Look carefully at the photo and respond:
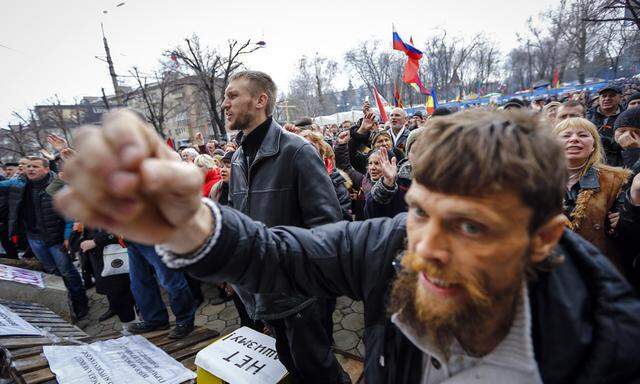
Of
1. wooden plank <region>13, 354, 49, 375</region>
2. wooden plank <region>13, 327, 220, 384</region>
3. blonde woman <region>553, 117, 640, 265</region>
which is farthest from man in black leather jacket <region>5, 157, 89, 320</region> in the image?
blonde woman <region>553, 117, 640, 265</region>

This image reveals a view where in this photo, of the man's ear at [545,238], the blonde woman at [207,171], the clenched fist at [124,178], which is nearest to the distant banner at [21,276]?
the blonde woman at [207,171]

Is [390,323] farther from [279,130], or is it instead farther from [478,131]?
[279,130]

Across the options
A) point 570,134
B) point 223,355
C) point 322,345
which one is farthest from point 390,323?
point 570,134

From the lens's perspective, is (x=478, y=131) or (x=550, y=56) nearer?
(x=478, y=131)

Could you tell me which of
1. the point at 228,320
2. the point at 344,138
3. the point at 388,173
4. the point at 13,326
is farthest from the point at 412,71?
the point at 13,326

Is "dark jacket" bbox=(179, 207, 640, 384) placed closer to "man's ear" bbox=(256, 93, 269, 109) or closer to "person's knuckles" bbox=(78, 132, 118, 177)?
"person's knuckles" bbox=(78, 132, 118, 177)

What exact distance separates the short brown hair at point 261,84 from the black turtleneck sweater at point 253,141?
0.71ft

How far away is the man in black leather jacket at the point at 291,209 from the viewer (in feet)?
7.13

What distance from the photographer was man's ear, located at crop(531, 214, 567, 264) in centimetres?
93

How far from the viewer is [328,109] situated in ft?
190

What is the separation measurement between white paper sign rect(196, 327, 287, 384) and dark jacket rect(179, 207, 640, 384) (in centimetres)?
136

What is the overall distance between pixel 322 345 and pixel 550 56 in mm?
63247

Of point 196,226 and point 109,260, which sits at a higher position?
point 196,226

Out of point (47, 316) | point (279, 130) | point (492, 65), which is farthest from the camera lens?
point (492, 65)
